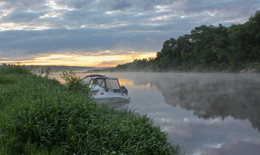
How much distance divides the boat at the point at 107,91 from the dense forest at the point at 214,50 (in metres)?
40.4

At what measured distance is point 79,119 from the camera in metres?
7.50

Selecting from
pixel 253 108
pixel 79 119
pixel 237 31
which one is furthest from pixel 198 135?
pixel 237 31

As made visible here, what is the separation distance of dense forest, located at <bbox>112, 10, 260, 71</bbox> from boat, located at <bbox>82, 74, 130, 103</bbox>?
40350 millimetres

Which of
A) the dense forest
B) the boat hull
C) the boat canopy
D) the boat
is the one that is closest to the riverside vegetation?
the boat

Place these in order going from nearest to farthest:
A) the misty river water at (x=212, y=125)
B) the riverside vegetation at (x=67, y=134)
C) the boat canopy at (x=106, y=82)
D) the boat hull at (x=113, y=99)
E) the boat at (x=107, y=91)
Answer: the riverside vegetation at (x=67, y=134), the misty river water at (x=212, y=125), the boat at (x=107, y=91), the boat hull at (x=113, y=99), the boat canopy at (x=106, y=82)

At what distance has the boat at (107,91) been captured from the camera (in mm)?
20969

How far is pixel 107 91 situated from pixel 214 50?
55921 millimetres

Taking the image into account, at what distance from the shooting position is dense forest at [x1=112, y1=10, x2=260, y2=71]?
63250 millimetres

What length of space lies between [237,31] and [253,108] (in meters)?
51.1

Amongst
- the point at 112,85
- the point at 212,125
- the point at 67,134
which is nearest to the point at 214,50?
the point at 112,85

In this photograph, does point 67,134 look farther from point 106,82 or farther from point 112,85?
point 112,85

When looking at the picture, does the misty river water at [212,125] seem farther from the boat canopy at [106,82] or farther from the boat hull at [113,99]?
the boat canopy at [106,82]

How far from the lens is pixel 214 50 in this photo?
73.8 metres

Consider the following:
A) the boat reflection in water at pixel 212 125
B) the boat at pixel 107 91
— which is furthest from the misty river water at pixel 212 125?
the boat at pixel 107 91
